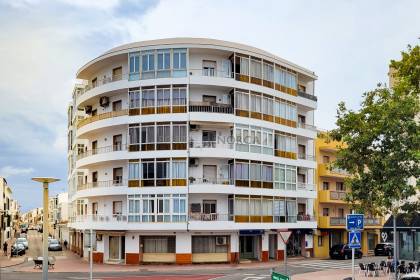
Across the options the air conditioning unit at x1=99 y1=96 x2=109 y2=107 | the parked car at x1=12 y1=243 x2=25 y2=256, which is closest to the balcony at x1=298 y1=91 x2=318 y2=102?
the air conditioning unit at x1=99 y1=96 x2=109 y2=107

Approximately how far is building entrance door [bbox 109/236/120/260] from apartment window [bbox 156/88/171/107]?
38.7 feet

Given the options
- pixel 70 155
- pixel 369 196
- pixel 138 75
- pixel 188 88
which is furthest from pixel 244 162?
pixel 70 155

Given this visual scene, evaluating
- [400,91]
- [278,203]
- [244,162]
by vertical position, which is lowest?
[278,203]

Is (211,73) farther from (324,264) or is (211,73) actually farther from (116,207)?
(324,264)

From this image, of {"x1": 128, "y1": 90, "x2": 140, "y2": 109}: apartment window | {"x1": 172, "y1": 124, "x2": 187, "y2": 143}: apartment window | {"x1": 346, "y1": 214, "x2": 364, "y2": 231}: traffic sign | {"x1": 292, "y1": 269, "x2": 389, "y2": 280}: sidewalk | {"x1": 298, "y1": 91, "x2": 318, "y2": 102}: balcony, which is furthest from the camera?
{"x1": 298, "y1": 91, "x2": 318, "y2": 102}: balcony

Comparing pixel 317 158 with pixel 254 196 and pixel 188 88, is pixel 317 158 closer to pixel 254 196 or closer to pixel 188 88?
pixel 254 196

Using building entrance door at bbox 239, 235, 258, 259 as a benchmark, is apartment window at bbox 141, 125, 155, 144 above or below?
above

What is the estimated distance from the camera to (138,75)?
44531 millimetres

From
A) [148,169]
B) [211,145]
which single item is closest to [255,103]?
[211,145]

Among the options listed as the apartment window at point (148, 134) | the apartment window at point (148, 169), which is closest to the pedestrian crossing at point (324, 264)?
the apartment window at point (148, 169)

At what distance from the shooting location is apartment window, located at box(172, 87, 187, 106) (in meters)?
43.7

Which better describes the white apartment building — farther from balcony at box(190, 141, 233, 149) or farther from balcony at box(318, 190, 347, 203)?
balcony at box(318, 190, 347, 203)

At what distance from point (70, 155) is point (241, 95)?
32.8 m

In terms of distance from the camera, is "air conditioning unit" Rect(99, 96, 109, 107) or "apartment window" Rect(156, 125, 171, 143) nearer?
"apartment window" Rect(156, 125, 171, 143)
